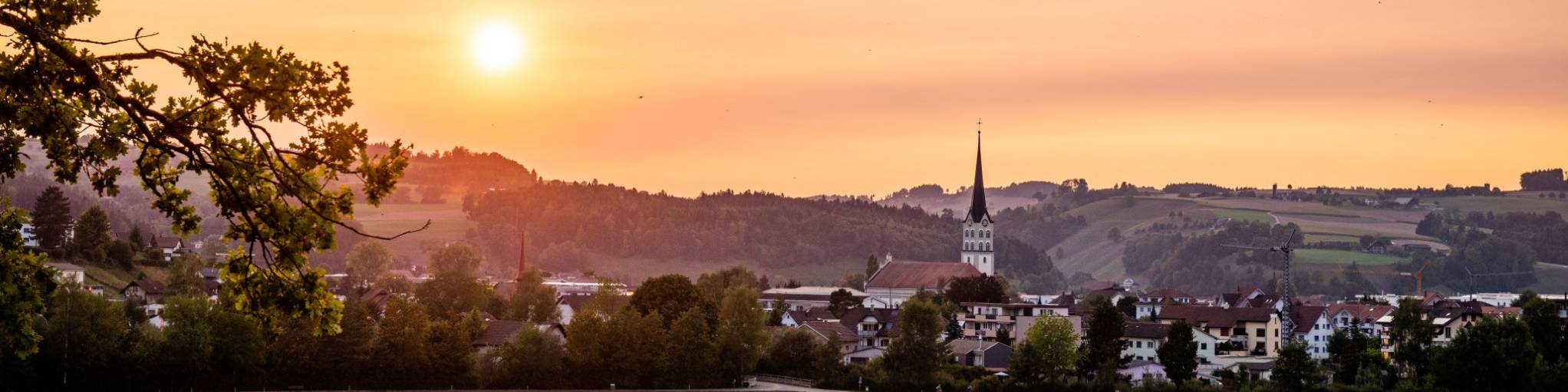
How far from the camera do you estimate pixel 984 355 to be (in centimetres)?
10925

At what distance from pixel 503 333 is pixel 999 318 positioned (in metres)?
37.1

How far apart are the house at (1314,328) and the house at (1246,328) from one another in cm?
269

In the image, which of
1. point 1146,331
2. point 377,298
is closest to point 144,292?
point 377,298

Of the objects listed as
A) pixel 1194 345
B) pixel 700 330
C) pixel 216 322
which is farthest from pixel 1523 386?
pixel 216 322

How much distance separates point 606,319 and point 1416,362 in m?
42.0

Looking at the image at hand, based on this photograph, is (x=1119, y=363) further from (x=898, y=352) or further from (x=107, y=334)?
(x=107, y=334)

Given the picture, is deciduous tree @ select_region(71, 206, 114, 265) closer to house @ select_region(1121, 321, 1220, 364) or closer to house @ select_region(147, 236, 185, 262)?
house @ select_region(147, 236, 185, 262)

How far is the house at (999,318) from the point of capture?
120 m

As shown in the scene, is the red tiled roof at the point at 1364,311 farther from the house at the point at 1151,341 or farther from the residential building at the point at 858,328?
the residential building at the point at 858,328

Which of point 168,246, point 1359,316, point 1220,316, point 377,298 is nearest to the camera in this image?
point 1220,316

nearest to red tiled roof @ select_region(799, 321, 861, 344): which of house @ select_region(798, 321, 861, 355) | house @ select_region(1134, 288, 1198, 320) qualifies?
house @ select_region(798, 321, 861, 355)

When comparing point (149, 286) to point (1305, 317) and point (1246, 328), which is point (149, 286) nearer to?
point (1246, 328)

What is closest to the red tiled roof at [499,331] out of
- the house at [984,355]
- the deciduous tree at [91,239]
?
the house at [984,355]

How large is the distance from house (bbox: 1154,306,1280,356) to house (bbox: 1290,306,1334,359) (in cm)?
269
